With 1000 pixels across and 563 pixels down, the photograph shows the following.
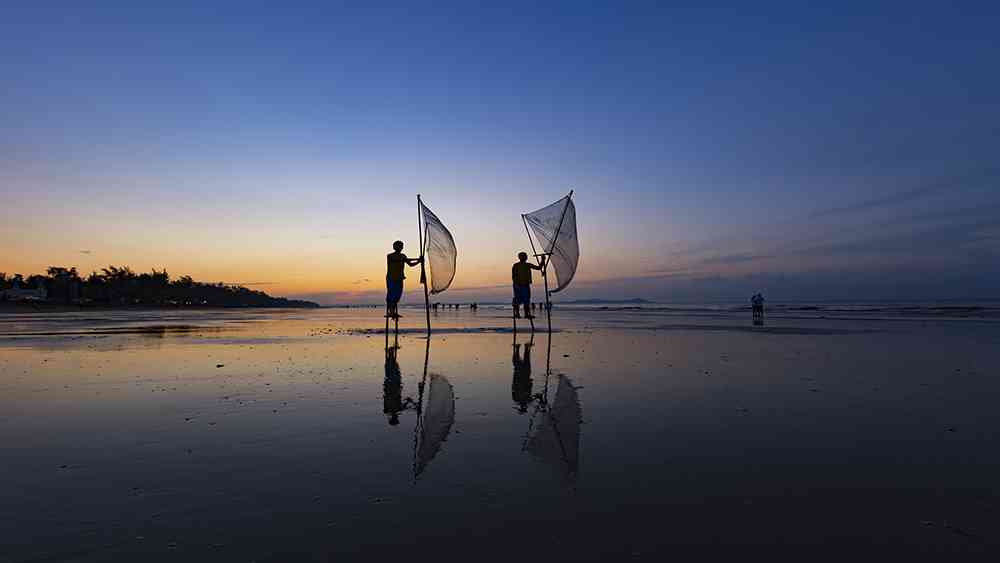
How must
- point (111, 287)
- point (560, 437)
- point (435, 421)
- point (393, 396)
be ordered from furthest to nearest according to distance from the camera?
point (111, 287), point (393, 396), point (435, 421), point (560, 437)

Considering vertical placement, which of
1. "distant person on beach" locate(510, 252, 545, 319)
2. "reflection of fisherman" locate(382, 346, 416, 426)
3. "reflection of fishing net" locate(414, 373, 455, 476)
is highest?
"distant person on beach" locate(510, 252, 545, 319)

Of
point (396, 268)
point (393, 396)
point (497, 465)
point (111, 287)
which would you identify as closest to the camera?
point (497, 465)

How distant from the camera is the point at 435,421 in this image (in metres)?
6.89

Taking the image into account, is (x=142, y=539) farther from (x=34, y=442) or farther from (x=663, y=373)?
(x=663, y=373)

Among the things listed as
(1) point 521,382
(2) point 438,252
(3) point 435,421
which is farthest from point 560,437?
(2) point 438,252

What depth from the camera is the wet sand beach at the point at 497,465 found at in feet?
11.3

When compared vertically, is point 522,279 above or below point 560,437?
above

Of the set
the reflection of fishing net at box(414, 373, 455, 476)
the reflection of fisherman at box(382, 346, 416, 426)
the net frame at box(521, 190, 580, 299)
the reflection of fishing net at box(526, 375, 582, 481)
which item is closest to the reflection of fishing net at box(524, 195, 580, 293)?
the net frame at box(521, 190, 580, 299)

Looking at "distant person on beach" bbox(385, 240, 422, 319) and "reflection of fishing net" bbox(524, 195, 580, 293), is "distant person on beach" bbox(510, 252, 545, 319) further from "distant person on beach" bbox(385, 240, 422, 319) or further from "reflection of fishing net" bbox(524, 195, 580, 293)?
"distant person on beach" bbox(385, 240, 422, 319)

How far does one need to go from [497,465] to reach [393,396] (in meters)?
3.97

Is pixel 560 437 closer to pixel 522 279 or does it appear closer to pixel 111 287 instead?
pixel 522 279

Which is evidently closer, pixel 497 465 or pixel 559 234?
pixel 497 465

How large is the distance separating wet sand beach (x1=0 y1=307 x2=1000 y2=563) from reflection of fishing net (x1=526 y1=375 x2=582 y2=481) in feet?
0.15

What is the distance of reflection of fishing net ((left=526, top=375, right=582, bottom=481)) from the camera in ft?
16.8
